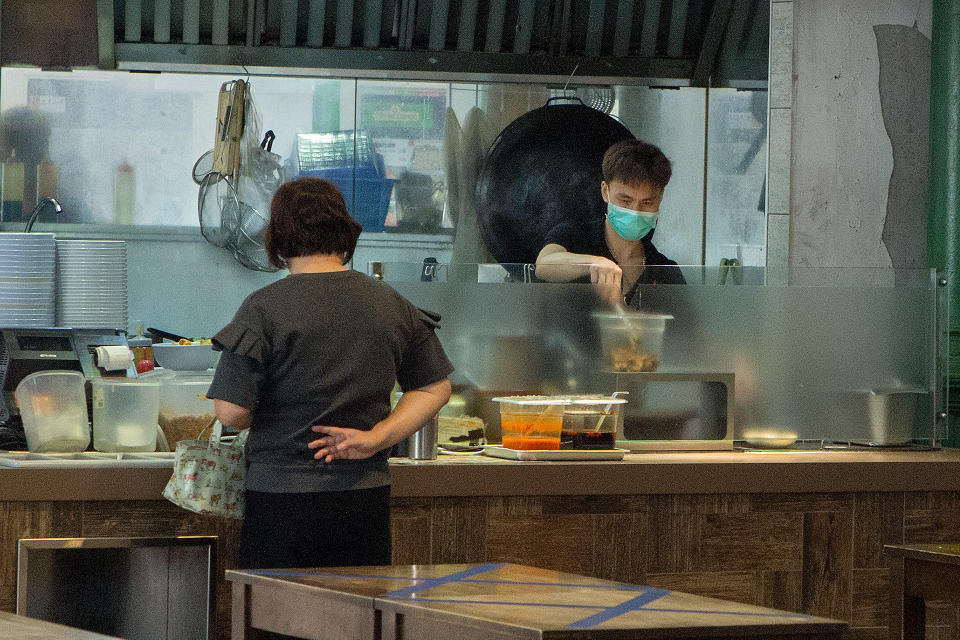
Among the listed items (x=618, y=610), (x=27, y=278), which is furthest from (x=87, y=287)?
(x=618, y=610)

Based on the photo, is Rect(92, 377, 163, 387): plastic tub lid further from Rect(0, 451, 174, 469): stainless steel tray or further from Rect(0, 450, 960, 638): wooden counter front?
Rect(0, 450, 960, 638): wooden counter front

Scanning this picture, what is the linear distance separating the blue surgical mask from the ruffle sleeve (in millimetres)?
1468

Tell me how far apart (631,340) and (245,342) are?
1436mm

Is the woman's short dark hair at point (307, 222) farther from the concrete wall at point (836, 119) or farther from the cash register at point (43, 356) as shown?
the concrete wall at point (836, 119)

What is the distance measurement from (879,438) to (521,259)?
1.73 m

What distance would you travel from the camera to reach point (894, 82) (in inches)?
175

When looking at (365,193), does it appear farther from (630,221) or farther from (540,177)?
(630,221)

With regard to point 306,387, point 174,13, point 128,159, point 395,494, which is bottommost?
point 395,494

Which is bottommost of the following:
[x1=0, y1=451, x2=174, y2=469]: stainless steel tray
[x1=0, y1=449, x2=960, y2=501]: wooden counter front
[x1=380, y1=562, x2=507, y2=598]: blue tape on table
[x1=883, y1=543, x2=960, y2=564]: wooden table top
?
[x1=883, y1=543, x2=960, y2=564]: wooden table top

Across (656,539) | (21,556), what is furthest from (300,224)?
(656,539)

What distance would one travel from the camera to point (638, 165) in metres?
3.77

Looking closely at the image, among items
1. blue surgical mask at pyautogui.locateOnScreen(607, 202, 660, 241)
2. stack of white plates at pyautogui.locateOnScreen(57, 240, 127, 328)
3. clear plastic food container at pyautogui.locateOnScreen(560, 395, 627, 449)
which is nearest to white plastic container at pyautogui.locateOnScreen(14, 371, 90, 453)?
Answer: stack of white plates at pyautogui.locateOnScreen(57, 240, 127, 328)

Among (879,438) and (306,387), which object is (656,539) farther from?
(306,387)

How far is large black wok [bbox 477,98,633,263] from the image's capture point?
5090 mm
